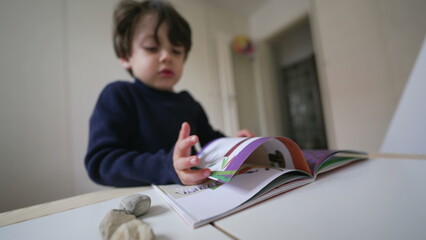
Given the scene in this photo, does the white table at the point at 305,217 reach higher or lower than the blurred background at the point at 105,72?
lower

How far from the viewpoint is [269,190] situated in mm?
226

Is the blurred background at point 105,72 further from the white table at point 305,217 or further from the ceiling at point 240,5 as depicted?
the white table at point 305,217

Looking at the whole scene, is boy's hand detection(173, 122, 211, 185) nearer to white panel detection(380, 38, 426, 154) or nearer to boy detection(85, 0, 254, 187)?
boy detection(85, 0, 254, 187)

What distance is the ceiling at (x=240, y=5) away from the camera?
2.00 metres

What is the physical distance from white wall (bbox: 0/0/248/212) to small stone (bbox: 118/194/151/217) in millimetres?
1265

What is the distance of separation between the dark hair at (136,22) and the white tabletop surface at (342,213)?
569 millimetres

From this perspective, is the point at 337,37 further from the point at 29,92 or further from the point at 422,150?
the point at 29,92

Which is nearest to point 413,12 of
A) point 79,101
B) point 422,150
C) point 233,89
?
point 422,150

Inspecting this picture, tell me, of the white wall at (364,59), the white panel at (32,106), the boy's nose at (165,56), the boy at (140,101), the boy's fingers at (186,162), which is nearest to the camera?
the boy's fingers at (186,162)

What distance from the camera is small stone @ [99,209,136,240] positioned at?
15 centimetres

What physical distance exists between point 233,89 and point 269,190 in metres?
1.83

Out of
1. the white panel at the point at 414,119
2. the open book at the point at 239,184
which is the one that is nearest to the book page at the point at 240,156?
the open book at the point at 239,184

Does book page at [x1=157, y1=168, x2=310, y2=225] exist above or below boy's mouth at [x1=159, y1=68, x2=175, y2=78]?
below

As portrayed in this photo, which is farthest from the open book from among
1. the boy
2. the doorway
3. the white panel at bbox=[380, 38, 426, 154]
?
the doorway
